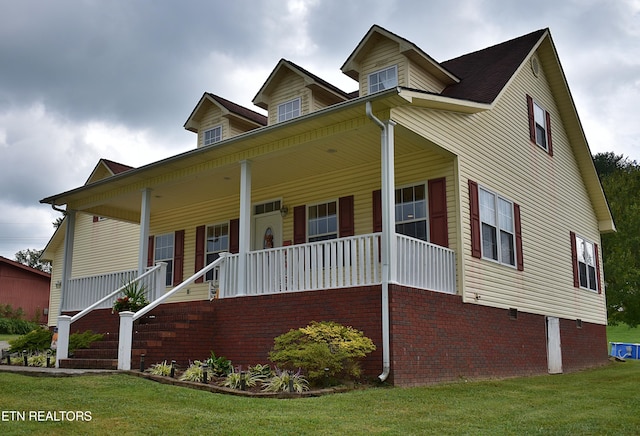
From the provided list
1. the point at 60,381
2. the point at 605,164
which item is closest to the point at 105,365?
the point at 60,381

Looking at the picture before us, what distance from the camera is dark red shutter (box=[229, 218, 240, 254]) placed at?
54.4 feet

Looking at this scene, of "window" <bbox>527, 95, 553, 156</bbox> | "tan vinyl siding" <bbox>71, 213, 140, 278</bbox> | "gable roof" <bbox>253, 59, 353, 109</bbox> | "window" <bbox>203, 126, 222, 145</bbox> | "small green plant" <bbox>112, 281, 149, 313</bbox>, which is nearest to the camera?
"small green plant" <bbox>112, 281, 149, 313</bbox>

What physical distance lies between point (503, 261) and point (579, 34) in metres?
6.83

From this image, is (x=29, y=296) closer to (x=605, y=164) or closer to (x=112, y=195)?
(x=112, y=195)

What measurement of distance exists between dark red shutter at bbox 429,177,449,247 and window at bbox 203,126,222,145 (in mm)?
6924

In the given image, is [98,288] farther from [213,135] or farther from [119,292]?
[213,135]

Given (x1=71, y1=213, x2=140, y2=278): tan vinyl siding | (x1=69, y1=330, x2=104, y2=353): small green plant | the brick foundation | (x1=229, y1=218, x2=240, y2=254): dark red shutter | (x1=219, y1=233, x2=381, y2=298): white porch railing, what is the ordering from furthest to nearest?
(x1=71, y1=213, x2=140, y2=278): tan vinyl siding
(x1=229, y1=218, x2=240, y2=254): dark red shutter
(x1=69, y1=330, x2=104, y2=353): small green plant
(x1=219, y1=233, x2=381, y2=298): white porch railing
the brick foundation

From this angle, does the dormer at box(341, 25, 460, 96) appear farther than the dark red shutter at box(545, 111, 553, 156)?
No

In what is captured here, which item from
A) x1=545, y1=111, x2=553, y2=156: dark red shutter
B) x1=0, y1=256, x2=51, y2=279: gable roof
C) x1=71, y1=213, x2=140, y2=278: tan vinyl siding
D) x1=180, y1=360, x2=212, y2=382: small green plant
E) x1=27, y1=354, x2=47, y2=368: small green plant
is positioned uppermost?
x1=545, y1=111, x2=553, y2=156: dark red shutter

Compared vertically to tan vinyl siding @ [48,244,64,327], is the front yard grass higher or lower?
lower

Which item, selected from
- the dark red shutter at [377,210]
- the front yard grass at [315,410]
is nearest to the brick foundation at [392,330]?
the front yard grass at [315,410]

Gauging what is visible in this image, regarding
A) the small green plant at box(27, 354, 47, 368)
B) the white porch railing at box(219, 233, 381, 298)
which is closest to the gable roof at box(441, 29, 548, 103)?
the white porch railing at box(219, 233, 381, 298)

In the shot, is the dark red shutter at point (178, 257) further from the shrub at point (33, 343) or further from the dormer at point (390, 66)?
the dormer at point (390, 66)

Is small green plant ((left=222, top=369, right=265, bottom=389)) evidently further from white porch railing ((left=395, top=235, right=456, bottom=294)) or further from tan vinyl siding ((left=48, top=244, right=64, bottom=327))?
tan vinyl siding ((left=48, top=244, right=64, bottom=327))
